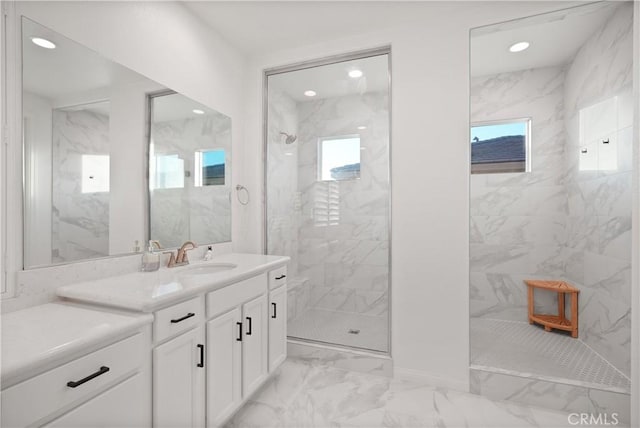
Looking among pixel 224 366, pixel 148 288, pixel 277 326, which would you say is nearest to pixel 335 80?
pixel 277 326

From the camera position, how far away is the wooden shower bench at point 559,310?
2.69 m

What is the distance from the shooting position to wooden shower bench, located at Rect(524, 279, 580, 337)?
269 cm

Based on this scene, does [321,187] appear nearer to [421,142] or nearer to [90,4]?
[421,142]

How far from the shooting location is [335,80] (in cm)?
278

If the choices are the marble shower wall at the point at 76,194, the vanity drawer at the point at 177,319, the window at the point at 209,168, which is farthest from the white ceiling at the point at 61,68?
the vanity drawer at the point at 177,319

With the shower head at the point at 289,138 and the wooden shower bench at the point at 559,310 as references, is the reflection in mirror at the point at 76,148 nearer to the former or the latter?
the shower head at the point at 289,138

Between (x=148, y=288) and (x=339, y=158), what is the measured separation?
7.22 feet

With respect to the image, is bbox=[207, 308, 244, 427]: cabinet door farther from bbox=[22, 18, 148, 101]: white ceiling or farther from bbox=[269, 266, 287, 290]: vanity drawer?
bbox=[22, 18, 148, 101]: white ceiling

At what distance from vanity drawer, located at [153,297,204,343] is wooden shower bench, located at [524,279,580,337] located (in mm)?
3139

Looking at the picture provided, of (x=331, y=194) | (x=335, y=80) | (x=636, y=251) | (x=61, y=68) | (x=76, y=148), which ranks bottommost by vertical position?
(x=636, y=251)

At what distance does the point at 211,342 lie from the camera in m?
1.50

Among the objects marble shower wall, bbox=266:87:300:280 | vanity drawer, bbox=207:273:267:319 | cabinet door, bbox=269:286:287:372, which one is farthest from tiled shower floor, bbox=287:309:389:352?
vanity drawer, bbox=207:273:267:319

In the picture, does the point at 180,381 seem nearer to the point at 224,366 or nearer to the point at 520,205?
the point at 224,366

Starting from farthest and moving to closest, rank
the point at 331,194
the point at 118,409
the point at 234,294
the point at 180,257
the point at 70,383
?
the point at 331,194, the point at 180,257, the point at 234,294, the point at 118,409, the point at 70,383
